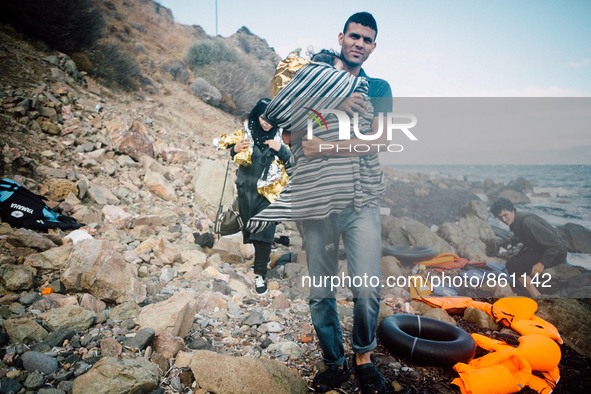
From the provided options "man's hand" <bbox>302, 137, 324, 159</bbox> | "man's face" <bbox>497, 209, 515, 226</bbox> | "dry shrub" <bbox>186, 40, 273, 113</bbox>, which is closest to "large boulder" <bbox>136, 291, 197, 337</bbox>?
"man's hand" <bbox>302, 137, 324, 159</bbox>

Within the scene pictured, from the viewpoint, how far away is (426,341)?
101 inches

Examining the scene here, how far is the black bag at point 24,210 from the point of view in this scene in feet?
11.0

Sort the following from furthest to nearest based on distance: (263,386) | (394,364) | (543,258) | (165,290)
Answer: (543,258) → (165,290) → (394,364) → (263,386)

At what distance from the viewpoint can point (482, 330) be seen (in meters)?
3.37

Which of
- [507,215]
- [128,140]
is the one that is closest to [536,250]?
[507,215]

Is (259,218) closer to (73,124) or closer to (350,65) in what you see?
(350,65)

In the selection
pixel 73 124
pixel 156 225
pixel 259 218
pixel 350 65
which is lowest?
pixel 156 225

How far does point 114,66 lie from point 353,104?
32.3ft

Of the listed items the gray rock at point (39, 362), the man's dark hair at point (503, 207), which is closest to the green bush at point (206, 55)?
the man's dark hair at point (503, 207)

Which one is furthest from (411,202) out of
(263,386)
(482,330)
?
(263,386)

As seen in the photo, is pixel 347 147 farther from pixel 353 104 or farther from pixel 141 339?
pixel 141 339

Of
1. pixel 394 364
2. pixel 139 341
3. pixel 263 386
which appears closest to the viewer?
pixel 263 386

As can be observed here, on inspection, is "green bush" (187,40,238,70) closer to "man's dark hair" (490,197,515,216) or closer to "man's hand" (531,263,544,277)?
"man's dark hair" (490,197,515,216)

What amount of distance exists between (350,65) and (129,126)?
19.9ft
